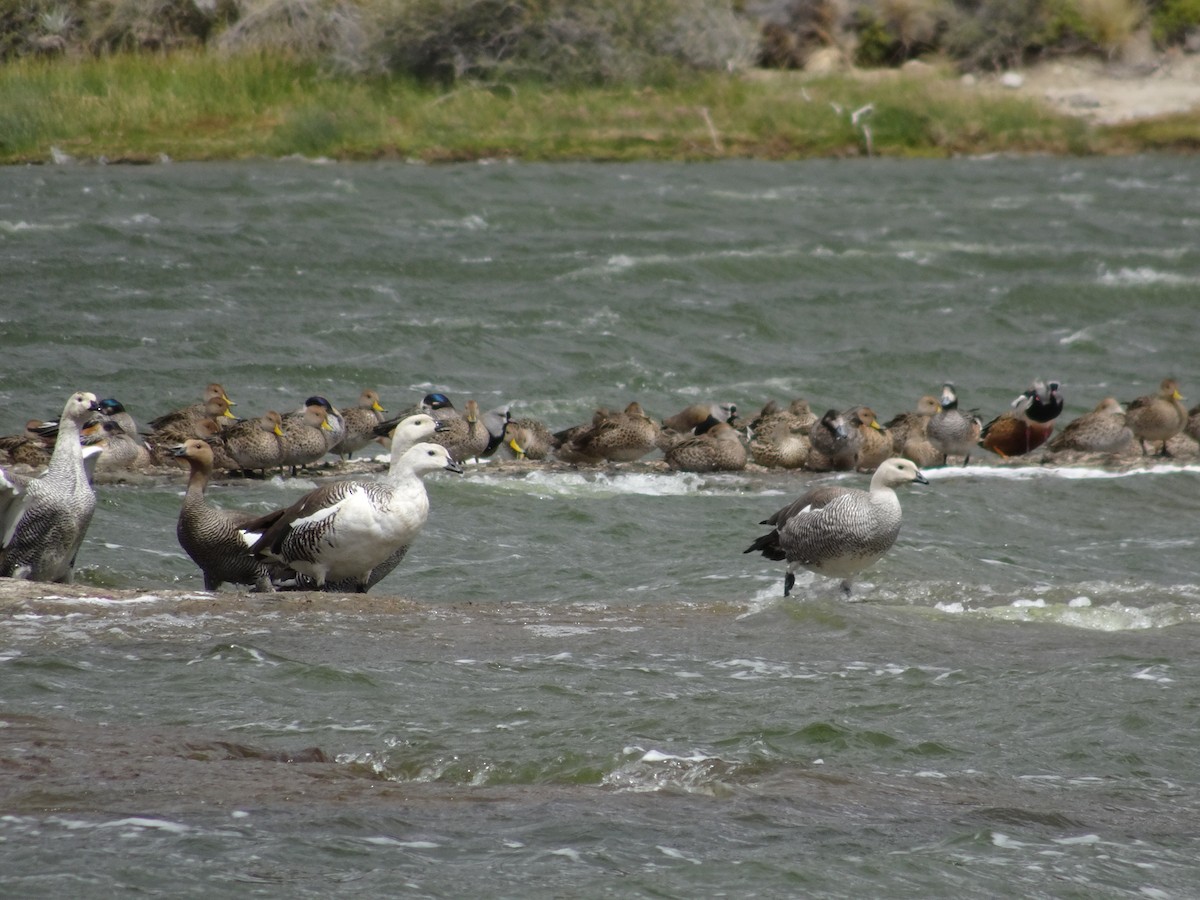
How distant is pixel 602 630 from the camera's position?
9617 mm

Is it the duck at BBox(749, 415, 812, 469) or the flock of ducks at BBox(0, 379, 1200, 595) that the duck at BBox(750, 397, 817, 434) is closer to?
the flock of ducks at BBox(0, 379, 1200, 595)

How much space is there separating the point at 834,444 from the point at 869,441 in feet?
1.85

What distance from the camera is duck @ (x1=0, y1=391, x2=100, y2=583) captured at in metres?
9.69

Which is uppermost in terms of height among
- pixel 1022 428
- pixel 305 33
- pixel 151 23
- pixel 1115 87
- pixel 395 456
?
pixel 151 23

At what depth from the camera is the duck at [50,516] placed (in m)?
9.69

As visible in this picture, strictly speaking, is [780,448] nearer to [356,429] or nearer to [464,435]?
[464,435]

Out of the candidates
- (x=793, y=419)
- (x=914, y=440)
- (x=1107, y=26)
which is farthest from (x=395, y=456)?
(x=1107, y=26)

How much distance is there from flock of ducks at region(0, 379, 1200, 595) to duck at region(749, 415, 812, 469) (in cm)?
2

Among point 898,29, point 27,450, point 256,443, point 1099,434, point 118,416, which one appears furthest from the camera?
point 898,29

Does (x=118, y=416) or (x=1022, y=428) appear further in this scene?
(x=1022, y=428)

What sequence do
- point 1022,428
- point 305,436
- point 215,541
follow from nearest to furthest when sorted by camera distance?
point 215,541 < point 305,436 < point 1022,428

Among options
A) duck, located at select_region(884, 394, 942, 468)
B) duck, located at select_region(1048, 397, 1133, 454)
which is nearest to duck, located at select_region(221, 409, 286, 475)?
duck, located at select_region(884, 394, 942, 468)

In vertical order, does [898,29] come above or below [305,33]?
above

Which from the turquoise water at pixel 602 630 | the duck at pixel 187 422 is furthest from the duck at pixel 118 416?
the turquoise water at pixel 602 630
